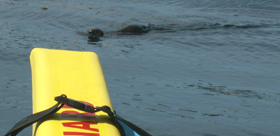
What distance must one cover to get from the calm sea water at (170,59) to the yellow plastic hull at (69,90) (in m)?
1.36

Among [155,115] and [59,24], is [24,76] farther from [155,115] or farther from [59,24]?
[59,24]

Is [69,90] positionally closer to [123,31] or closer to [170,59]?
[170,59]

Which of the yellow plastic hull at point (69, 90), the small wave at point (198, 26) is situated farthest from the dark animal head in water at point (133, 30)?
the yellow plastic hull at point (69, 90)

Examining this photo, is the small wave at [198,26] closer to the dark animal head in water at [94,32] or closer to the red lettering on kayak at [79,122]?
the dark animal head in water at [94,32]

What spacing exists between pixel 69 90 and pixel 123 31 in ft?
27.2

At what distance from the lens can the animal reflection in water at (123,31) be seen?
32.5 ft

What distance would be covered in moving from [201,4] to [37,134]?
571 inches

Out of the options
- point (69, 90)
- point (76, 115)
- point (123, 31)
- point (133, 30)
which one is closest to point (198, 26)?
point (133, 30)

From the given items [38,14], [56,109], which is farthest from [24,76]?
[38,14]

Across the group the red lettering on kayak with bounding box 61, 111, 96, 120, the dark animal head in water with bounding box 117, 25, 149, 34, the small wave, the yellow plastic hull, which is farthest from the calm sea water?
the red lettering on kayak with bounding box 61, 111, 96, 120

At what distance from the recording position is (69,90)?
9.02 feet

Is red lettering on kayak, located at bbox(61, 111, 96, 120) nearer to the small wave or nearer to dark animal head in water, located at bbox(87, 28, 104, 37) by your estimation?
dark animal head in water, located at bbox(87, 28, 104, 37)

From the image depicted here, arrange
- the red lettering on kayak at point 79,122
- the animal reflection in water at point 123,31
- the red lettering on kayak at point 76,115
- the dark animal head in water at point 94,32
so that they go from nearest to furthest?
the red lettering on kayak at point 79,122
the red lettering on kayak at point 76,115
the animal reflection in water at point 123,31
the dark animal head in water at point 94,32

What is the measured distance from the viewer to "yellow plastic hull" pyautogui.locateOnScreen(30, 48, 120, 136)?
234cm
